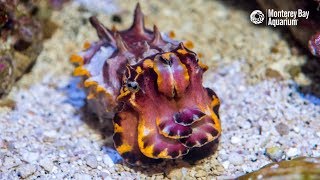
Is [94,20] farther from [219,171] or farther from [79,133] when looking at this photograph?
[219,171]

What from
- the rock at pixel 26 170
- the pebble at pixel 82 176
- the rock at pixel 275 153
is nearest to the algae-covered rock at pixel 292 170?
the rock at pixel 275 153

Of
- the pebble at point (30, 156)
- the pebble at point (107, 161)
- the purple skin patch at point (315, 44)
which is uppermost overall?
the purple skin patch at point (315, 44)

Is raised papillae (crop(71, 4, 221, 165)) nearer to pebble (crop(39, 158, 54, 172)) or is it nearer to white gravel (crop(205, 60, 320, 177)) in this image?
white gravel (crop(205, 60, 320, 177))

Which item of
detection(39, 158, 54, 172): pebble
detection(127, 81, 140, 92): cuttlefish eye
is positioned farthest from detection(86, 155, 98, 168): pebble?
detection(127, 81, 140, 92): cuttlefish eye

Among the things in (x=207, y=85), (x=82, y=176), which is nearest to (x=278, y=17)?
(x=207, y=85)

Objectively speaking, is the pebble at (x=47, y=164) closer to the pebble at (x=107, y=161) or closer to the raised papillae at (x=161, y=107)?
the pebble at (x=107, y=161)

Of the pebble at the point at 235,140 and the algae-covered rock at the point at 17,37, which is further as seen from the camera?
the algae-covered rock at the point at 17,37
